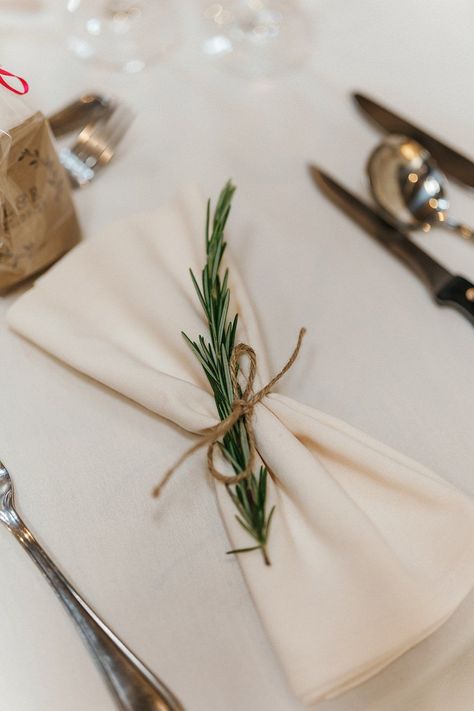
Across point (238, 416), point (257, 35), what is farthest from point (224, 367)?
point (257, 35)

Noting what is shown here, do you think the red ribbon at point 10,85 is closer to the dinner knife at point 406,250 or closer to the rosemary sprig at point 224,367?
the rosemary sprig at point 224,367

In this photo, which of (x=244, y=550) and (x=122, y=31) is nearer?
(x=244, y=550)

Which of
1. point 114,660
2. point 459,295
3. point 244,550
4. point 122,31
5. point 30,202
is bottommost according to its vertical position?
point 114,660

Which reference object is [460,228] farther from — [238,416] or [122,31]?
[122,31]

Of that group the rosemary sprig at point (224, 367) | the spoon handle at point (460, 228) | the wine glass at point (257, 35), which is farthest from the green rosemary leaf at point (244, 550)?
the wine glass at point (257, 35)

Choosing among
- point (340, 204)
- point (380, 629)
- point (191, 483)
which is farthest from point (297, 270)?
point (380, 629)

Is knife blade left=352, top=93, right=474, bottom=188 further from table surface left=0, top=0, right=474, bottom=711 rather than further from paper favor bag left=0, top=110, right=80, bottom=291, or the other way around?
paper favor bag left=0, top=110, right=80, bottom=291

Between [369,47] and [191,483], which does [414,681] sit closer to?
[191,483]

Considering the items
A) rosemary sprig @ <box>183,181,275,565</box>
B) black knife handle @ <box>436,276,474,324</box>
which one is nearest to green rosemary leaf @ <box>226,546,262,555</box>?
rosemary sprig @ <box>183,181,275,565</box>
